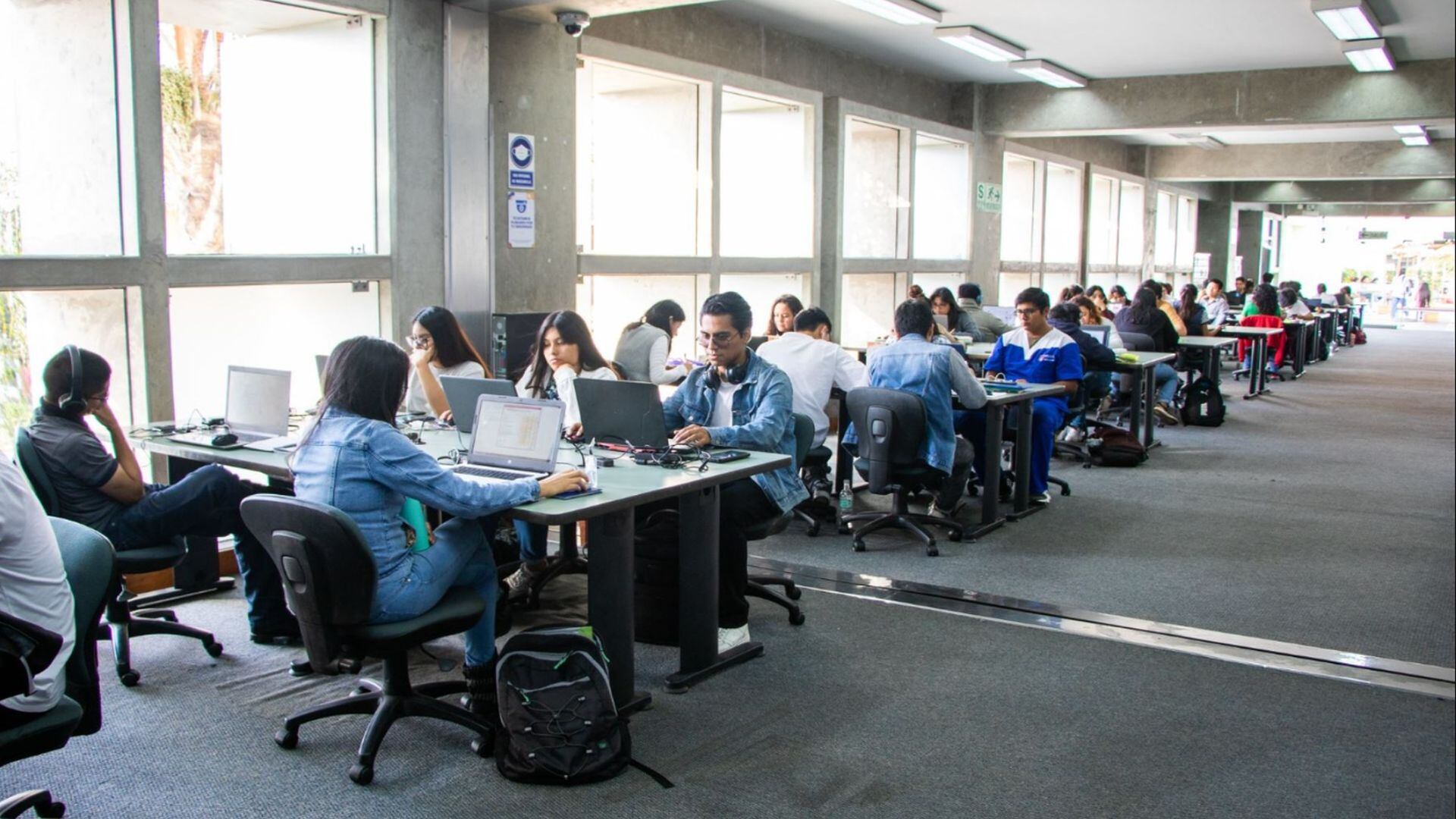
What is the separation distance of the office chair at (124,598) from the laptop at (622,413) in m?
1.43

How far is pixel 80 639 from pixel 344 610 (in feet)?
2.03

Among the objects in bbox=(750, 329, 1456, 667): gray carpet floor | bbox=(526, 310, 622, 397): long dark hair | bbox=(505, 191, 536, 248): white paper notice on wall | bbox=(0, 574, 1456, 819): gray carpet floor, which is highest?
bbox=(505, 191, 536, 248): white paper notice on wall

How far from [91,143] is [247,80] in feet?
3.43

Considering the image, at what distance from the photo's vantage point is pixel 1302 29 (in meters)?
8.70

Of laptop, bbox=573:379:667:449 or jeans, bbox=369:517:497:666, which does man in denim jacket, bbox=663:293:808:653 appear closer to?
laptop, bbox=573:379:667:449

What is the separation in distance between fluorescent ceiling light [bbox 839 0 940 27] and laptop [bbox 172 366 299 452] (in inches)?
177

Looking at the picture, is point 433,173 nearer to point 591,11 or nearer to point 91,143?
point 591,11

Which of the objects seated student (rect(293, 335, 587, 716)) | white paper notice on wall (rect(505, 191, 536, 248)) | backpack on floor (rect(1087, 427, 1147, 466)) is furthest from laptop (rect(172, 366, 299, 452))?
backpack on floor (rect(1087, 427, 1147, 466))

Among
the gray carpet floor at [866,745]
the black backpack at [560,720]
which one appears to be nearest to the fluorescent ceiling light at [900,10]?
the gray carpet floor at [866,745]

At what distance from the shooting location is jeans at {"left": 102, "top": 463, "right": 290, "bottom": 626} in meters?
3.85

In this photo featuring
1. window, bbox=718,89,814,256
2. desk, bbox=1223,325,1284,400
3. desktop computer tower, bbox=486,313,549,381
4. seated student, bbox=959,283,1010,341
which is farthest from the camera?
desk, bbox=1223,325,1284,400

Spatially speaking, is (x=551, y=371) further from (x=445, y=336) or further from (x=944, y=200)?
(x=944, y=200)

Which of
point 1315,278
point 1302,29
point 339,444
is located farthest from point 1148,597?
point 1315,278

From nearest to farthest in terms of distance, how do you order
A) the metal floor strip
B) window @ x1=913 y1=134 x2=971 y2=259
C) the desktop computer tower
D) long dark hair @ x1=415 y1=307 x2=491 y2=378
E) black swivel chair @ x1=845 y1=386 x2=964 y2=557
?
1. the metal floor strip
2. long dark hair @ x1=415 y1=307 x2=491 y2=378
3. black swivel chair @ x1=845 y1=386 x2=964 y2=557
4. the desktop computer tower
5. window @ x1=913 y1=134 x2=971 y2=259
